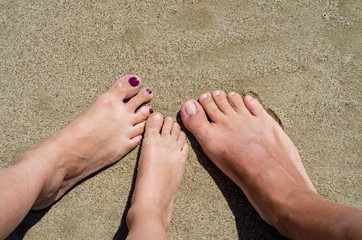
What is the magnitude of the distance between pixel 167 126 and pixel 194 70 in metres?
Answer: 0.29

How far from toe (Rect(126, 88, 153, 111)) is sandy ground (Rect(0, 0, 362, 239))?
5 centimetres

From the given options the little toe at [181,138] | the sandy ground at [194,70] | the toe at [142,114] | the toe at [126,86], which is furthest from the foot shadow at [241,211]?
the toe at [126,86]

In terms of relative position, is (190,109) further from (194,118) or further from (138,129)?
(138,129)

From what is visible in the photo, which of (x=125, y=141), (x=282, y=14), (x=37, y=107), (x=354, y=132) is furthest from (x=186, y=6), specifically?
(x=354, y=132)

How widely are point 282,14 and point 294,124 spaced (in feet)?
1.71

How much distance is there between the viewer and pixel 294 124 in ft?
6.93

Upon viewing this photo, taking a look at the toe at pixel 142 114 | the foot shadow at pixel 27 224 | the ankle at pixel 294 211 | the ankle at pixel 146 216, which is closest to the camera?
the ankle at pixel 294 211

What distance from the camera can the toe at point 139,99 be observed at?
2.11 meters

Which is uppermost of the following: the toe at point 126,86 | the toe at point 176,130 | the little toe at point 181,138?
the toe at point 126,86

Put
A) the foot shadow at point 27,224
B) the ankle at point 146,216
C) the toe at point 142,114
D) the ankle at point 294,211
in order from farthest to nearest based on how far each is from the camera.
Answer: the toe at point 142,114 < the foot shadow at point 27,224 < the ankle at point 146,216 < the ankle at point 294,211

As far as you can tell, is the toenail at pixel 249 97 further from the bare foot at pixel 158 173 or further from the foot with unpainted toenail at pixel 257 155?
the bare foot at pixel 158 173

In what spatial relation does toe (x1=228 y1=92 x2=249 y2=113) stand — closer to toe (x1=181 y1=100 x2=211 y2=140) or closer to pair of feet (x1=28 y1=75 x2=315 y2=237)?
pair of feet (x1=28 y1=75 x2=315 y2=237)

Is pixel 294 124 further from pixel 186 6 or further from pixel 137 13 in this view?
pixel 137 13

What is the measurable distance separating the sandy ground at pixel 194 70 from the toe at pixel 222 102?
0.04 metres
